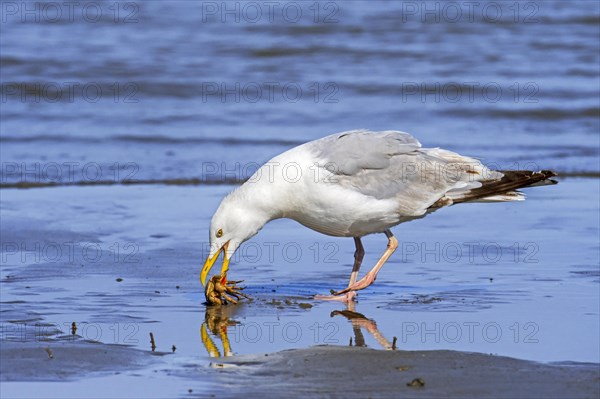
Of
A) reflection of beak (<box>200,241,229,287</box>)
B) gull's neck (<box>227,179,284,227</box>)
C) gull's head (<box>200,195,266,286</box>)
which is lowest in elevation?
reflection of beak (<box>200,241,229,287</box>)

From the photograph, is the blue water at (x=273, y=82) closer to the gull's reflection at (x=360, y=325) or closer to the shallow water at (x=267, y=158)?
the shallow water at (x=267, y=158)

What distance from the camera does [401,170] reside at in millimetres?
7672

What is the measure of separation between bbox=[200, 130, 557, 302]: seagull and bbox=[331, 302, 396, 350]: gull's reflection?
0.25 m

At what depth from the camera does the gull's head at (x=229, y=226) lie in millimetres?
7430

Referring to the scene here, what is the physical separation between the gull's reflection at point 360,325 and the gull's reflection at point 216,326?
0.66 metres

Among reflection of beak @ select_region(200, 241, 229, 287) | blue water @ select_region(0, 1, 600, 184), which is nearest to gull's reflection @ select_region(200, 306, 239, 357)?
reflection of beak @ select_region(200, 241, 229, 287)

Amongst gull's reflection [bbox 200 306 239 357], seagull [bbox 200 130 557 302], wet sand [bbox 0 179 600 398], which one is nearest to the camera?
wet sand [bbox 0 179 600 398]

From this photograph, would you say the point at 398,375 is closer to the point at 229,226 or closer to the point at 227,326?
the point at 227,326

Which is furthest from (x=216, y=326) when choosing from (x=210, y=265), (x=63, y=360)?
(x=63, y=360)

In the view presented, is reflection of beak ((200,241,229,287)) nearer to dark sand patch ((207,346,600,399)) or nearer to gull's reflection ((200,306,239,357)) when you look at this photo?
gull's reflection ((200,306,239,357))

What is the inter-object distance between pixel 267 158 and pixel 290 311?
19.1 ft

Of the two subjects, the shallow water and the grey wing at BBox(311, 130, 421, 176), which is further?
the grey wing at BBox(311, 130, 421, 176)

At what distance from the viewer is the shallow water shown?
6727 millimetres

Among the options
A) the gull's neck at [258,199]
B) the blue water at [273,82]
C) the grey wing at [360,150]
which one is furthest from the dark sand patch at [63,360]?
the blue water at [273,82]
